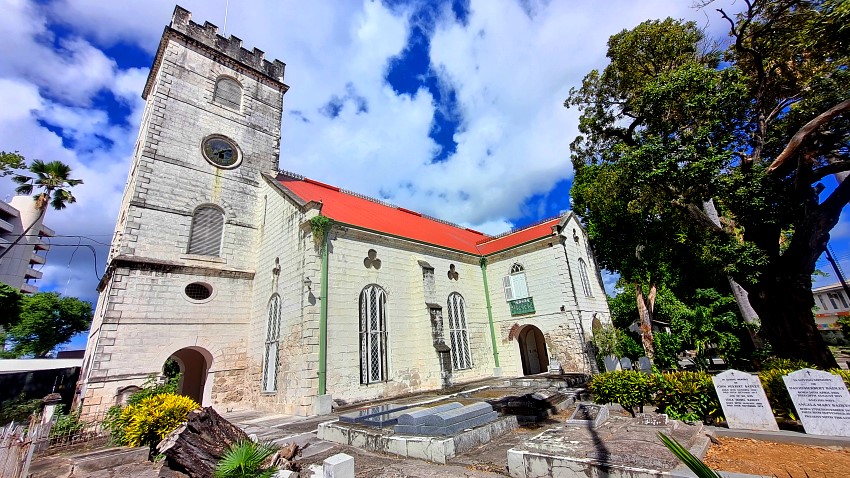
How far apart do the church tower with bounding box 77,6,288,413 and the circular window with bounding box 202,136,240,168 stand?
5cm

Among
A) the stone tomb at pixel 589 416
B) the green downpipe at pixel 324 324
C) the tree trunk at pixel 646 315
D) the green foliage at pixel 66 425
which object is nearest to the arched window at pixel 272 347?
the green downpipe at pixel 324 324

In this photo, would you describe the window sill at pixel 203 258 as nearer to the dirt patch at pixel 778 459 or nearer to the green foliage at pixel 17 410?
the green foliage at pixel 17 410

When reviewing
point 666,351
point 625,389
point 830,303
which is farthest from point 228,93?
point 830,303

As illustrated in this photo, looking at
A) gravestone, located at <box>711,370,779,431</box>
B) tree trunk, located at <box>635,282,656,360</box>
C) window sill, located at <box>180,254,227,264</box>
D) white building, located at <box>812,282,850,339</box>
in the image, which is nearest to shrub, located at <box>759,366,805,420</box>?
gravestone, located at <box>711,370,779,431</box>

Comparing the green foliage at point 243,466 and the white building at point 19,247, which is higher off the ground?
the white building at point 19,247

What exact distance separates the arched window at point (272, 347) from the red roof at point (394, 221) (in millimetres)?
4480

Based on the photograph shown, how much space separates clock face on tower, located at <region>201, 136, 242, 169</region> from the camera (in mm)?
16203

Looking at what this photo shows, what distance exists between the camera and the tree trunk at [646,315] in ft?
55.3

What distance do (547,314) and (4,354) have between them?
166ft

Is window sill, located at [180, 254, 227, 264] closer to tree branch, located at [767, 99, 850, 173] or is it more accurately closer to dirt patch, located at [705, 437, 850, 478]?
dirt patch, located at [705, 437, 850, 478]

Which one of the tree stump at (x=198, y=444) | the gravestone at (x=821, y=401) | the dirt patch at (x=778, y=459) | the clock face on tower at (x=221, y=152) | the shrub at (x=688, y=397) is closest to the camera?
the dirt patch at (x=778, y=459)

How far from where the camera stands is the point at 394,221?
1938 centimetres

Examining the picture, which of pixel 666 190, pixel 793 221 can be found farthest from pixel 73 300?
pixel 793 221

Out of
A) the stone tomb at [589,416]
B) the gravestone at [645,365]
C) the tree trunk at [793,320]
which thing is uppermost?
the tree trunk at [793,320]
